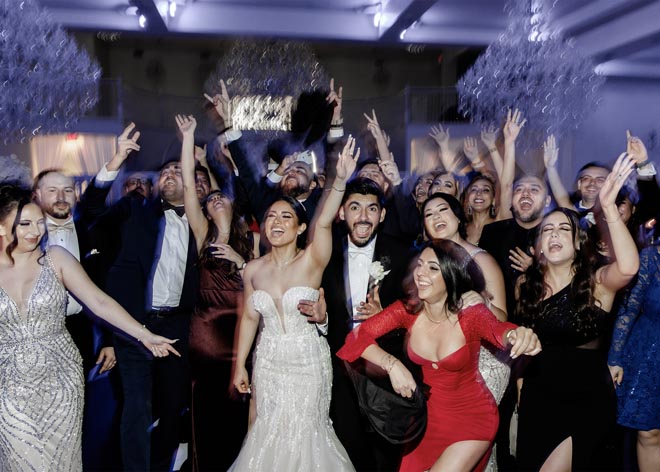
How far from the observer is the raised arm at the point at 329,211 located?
2.86 meters

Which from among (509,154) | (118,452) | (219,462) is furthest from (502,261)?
(118,452)

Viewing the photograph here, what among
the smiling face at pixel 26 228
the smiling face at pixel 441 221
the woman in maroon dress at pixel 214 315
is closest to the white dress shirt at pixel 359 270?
the smiling face at pixel 441 221

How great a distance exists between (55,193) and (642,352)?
9.76ft

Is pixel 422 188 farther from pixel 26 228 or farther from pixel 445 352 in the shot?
pixel 26 228

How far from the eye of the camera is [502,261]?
3.51 metres

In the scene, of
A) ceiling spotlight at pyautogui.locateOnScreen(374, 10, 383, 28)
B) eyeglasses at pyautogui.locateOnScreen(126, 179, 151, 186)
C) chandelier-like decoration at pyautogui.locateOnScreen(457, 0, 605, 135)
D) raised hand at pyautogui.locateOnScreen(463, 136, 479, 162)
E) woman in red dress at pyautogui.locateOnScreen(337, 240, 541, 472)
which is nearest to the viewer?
woman in red dress at pyautogui.locateOnScreen(337, 240, 541, 472)

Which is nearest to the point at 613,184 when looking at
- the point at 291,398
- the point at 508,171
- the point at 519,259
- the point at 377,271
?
the point at 519,259

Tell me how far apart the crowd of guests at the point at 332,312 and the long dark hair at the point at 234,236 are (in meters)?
0.01

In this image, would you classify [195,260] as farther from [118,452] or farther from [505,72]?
[505,72]

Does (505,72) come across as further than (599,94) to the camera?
No

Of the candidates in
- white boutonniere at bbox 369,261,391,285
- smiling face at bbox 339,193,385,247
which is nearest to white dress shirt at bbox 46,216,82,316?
smiling face at bbox 339,193,385,247

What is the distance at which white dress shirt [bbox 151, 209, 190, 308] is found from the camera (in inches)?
136

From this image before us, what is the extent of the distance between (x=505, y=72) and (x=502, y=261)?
2560 millimetres

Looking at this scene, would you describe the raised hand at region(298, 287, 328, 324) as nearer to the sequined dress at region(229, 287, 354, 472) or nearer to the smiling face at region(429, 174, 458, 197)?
the sequined dress at region(229, 287, 354, 472)
